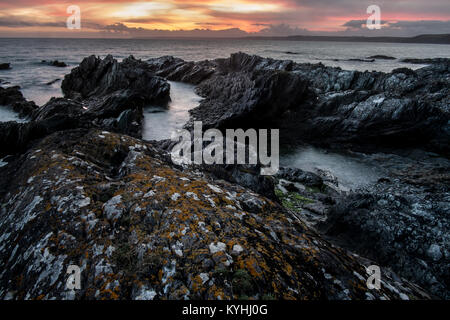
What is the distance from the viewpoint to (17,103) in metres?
28.3

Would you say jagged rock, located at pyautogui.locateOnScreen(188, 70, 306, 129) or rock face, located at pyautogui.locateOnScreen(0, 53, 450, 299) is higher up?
jagged rock, located at pyautogui.locateOnScreen(188, 70, 306, 129)

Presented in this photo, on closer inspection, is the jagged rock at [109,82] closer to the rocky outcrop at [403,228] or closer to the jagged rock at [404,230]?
the rocky outcrop at [403,228]

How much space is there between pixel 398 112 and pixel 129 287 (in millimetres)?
28637

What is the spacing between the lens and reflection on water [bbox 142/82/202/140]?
27270 millimetres

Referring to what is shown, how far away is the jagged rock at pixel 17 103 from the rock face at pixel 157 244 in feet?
89.5

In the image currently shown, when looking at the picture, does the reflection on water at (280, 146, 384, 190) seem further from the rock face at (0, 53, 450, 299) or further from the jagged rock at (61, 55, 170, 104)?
the jagged rock at (61, 55, 170, 104)

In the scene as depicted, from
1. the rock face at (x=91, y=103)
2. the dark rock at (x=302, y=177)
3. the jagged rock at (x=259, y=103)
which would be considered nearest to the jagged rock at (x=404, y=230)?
the dark rock at (x=302, y=177)

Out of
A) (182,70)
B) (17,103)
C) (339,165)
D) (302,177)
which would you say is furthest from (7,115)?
(182,70)

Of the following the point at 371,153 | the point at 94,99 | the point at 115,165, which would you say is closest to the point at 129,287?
the point at 115,165

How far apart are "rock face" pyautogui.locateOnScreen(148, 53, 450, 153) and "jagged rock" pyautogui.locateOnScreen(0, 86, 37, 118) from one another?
17876mm

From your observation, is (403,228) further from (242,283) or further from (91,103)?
(91,103)

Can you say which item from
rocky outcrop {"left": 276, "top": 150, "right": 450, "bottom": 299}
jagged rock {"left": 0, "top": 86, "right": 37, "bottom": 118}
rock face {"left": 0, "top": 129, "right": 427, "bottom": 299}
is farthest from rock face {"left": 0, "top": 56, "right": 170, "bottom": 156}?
rocky outcrop {"left": 276, "top": 150, "right": 450, "bottom": 299}

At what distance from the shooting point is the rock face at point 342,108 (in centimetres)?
2400

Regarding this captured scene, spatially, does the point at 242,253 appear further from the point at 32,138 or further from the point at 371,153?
the point at 371,153
